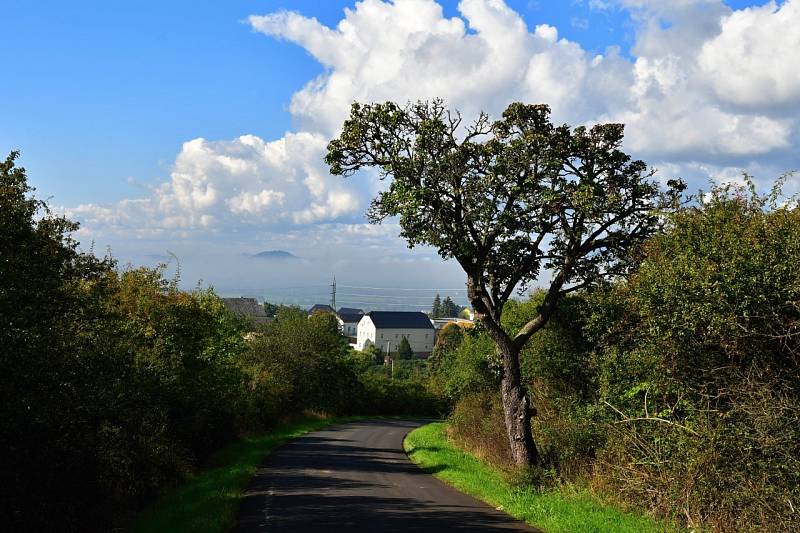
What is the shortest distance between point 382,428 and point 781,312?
34457 millimetres

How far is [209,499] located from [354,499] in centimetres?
326

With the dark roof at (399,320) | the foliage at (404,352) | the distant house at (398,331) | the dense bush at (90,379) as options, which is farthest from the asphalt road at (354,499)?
the dark roof at (399,320)

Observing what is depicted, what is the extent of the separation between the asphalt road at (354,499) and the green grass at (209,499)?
0.35 m

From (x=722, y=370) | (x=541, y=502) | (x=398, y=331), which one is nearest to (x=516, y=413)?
(x=541, y=502)

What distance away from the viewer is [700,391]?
1148cm

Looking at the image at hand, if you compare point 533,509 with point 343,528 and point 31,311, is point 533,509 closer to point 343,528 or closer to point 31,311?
point 343,528

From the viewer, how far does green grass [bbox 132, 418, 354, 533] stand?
488 inches

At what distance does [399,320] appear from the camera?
15425 cm

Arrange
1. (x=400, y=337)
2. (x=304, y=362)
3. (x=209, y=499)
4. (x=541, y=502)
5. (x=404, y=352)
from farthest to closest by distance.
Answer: (x=400, y=337) < (x=404, y=352) < (x=304, y=362) < (x=209, y=499) < (x=541, y=502)

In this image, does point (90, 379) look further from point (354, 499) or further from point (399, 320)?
point (399, 320)

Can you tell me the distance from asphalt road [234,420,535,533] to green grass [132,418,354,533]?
0.35 m

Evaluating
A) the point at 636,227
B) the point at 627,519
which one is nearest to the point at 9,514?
the point at 627,519

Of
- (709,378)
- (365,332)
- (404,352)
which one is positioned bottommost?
(404,352)

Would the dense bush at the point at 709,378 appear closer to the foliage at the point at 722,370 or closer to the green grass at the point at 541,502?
the foliage at the point at 722,370
